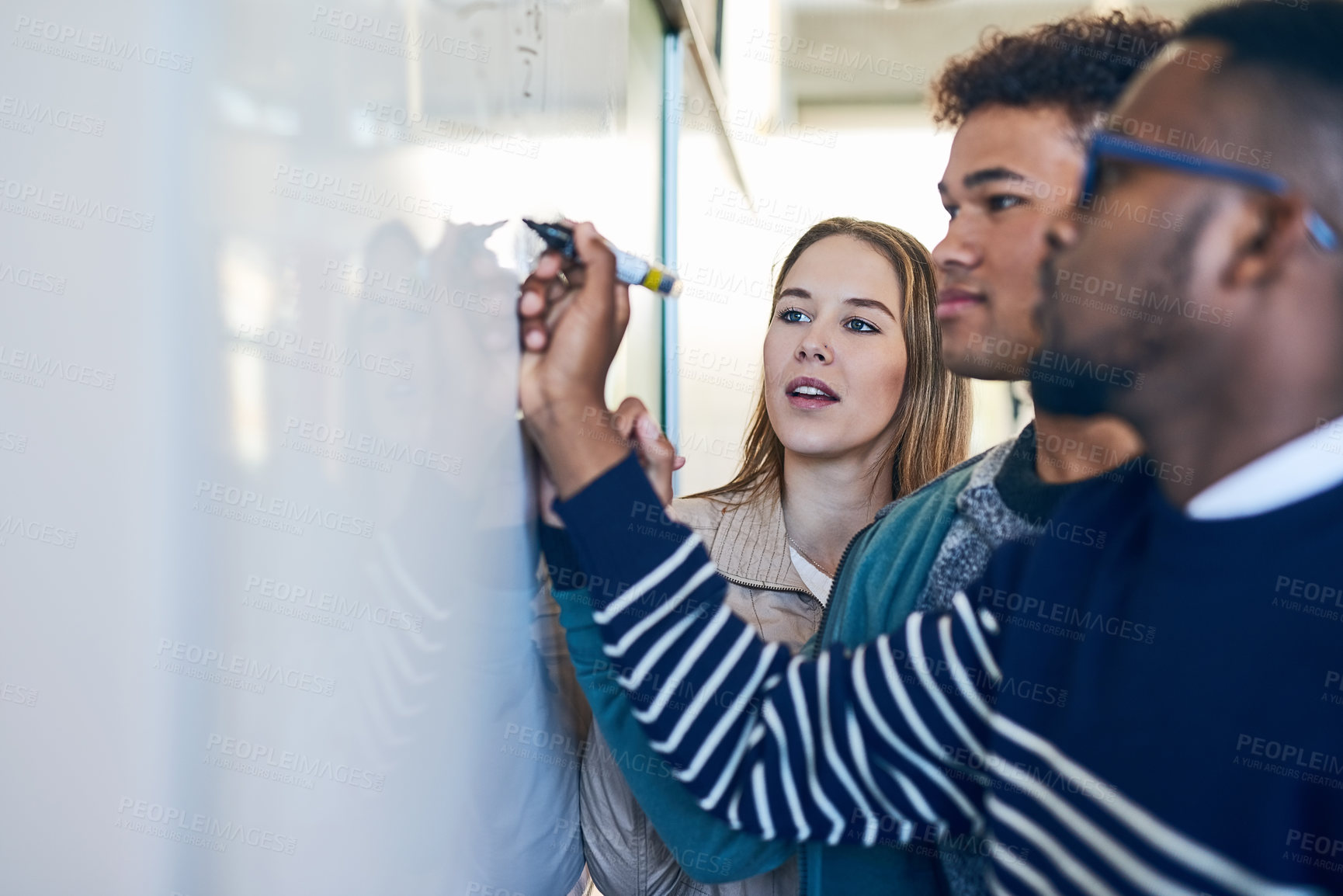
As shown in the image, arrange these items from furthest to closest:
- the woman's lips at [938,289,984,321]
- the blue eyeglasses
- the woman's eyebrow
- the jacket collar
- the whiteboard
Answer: the woman's eyebrow
the jacket collar
the woman's lips at [938,289,984,321]
the blue eyeglasses
the whiteboard

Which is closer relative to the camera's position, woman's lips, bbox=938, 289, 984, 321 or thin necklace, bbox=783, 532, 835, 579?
woman's lips, bbox=938, 289, 984, 321

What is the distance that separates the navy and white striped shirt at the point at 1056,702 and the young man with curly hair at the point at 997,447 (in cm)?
6

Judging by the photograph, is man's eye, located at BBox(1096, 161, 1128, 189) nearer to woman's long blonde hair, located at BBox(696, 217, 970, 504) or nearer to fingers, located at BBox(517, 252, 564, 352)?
fingers, located at BBox(517, 252, 564, 352)

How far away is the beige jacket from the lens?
844 millimetres

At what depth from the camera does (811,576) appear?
1133mm

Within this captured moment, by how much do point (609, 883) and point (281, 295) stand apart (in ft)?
2.31

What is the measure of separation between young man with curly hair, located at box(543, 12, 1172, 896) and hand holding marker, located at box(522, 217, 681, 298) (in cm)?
21

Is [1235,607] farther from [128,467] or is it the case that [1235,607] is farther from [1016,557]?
[128,467]

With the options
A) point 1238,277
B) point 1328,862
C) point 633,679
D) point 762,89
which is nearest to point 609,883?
point 633,679

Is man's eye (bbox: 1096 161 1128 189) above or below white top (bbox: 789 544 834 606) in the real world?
above

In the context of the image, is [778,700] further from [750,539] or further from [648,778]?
[750,539]

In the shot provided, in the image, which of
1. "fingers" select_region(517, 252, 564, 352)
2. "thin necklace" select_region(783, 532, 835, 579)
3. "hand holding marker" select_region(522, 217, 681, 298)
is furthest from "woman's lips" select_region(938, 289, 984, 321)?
"thin necklace" select_region(783, 532, 835, 579)

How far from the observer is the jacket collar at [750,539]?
3.56ft

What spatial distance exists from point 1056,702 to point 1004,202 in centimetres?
40
